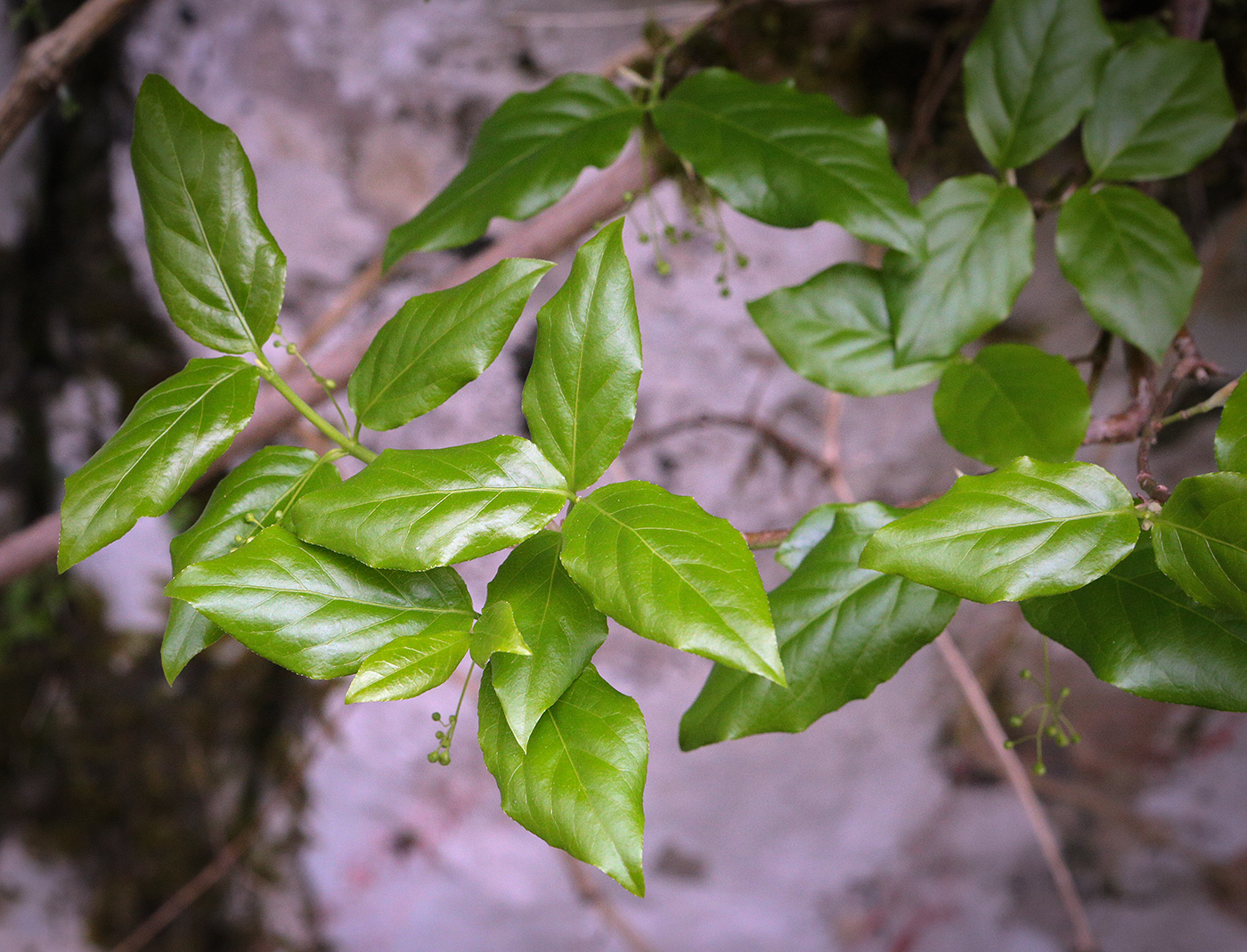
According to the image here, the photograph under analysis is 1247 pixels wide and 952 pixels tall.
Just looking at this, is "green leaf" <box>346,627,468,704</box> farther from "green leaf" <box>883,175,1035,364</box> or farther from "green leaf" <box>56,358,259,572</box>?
"green leaf" <box>883,175,1035,364</box>

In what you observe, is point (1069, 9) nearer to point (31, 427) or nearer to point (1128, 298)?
point (1128, 298)

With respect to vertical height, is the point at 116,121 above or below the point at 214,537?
above

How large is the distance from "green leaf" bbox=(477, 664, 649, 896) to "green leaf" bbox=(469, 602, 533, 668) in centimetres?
4

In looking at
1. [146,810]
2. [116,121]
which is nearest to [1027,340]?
[116,121]

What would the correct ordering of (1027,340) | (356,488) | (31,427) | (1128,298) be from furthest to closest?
(31,427) < (1027,340) < (1128,298) < (356,488)

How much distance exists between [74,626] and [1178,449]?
1.81m

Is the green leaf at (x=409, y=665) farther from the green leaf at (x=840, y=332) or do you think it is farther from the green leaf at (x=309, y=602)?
the green leaf at (x=840, y=332)

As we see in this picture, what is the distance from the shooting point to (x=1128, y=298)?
615 millimetres

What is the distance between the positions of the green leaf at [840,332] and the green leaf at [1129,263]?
0.44ft

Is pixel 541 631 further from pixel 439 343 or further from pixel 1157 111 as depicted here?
pixel 1157 111

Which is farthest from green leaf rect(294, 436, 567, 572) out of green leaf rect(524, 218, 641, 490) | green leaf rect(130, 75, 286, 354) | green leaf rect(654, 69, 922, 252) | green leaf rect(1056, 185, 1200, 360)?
green leaf rect(1056, 185, 1200, 360)

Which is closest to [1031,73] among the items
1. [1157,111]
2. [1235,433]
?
[1157,111]

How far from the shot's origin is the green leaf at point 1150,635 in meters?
0.44

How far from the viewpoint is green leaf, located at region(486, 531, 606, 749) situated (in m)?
0.40
